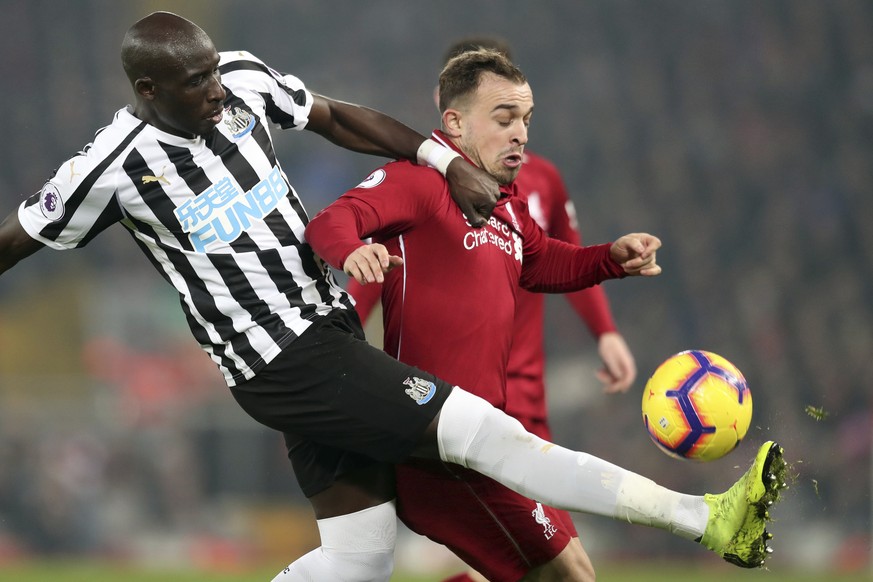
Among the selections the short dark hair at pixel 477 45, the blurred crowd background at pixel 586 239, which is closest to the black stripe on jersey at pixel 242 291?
the short dark hair at pixel 477 45

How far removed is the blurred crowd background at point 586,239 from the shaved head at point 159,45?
5.96 m

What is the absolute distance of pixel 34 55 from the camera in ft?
47.1

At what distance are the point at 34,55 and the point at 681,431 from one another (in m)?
12.8

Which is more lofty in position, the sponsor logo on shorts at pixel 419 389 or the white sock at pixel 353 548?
the sponsor logo on shorts at pixel 419 389

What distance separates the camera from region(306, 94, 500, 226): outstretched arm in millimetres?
3662

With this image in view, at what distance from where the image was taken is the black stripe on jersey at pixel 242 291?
3504 millimetres

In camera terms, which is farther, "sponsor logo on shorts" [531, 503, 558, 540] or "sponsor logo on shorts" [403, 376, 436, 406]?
"sponsor logo on shorts" [531, 503, 558, 540]

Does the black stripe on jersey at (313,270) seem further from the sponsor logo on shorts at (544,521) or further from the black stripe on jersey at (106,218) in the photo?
the sponsor logo on shorts at (544,521)

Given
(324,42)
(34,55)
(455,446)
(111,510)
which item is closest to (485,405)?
(455,446)

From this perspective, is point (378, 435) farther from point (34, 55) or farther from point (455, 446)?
point (34, 55)

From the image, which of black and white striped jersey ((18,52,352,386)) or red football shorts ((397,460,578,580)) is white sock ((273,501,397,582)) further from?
black and white striped jersey ((18,52,352,386))

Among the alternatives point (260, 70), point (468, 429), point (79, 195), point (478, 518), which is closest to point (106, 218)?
point (79, 195)

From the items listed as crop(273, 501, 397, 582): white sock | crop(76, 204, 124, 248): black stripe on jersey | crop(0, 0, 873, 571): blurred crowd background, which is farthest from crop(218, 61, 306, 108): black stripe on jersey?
crop(0, 0, 873, 571): blurred crowd background

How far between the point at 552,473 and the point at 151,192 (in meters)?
1.50
